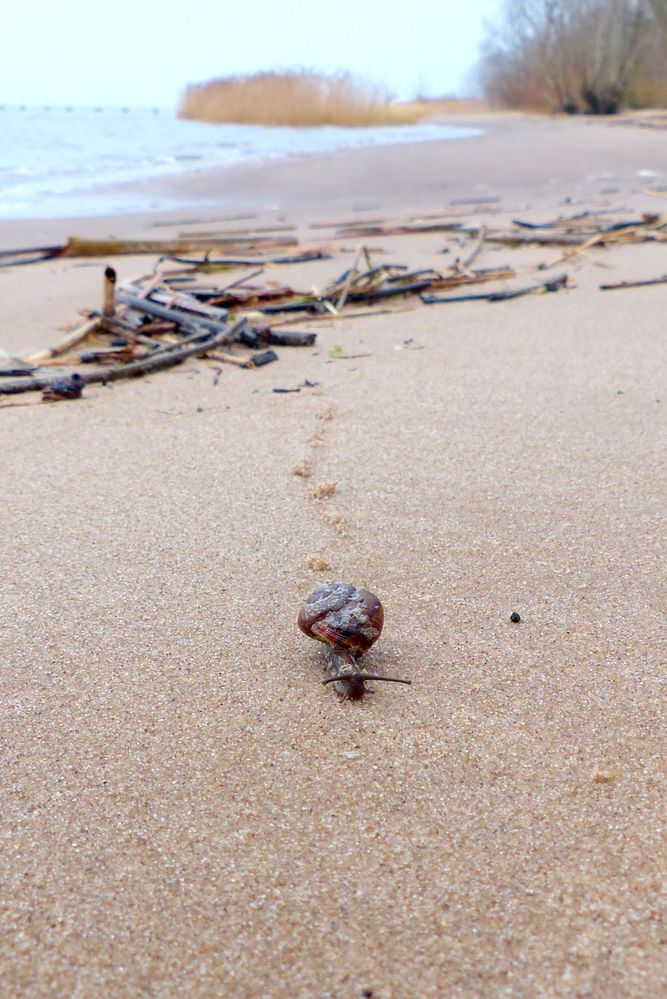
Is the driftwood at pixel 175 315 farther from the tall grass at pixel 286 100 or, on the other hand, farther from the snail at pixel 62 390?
the tall grass at pixel 286 100

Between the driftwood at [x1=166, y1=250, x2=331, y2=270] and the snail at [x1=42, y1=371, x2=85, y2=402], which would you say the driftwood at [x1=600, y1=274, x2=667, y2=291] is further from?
the snail at [x1=42, y1=371, x2=85, y2=402]

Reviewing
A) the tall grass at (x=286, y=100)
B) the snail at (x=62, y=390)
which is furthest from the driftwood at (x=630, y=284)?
the tall grass at (x=286, y=100)

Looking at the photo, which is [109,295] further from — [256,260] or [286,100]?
[286,100]

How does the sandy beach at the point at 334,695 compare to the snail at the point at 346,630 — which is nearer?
the sandy beach at the point at 334,695

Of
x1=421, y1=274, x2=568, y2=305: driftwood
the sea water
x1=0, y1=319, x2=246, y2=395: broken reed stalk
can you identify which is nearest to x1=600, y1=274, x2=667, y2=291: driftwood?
x1=421, y1=274, x2=568, y2=305: driftwood

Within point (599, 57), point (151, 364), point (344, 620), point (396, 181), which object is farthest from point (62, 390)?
point (599, 57)

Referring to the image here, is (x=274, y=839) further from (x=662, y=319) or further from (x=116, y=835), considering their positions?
(x=662, y=319)
